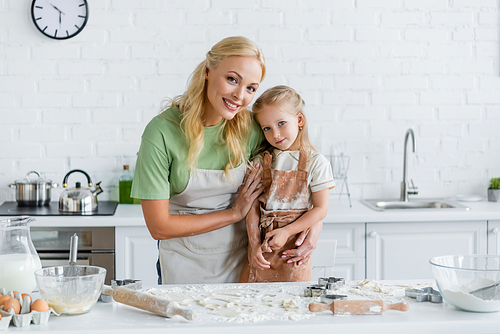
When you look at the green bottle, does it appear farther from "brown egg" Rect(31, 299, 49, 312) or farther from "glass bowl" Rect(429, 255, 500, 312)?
"glass bowl" Rect(429, 255, 500, 312)

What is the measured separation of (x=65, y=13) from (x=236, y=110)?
1.93 meters

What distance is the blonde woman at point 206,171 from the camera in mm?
1704

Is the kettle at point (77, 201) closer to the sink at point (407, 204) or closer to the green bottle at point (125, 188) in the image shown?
the green bottle at point (125, 188)

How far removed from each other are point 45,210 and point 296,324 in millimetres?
2082

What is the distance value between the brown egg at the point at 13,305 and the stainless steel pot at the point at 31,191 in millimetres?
1869

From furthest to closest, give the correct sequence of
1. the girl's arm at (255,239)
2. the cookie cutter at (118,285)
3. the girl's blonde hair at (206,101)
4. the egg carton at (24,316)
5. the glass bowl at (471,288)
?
the girl's arm at (255,239) < the girl's blonde hair at (206,101) < the cookie cutter at (118,285) < the glass bowl at (471,288) < the egg carton at (24,316)

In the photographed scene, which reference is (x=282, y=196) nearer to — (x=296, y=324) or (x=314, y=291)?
(x=314, y=291)

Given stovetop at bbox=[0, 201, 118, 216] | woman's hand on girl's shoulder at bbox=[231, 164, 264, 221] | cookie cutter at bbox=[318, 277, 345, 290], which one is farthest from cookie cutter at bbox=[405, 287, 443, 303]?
stovetop at bbox=[0, 201, 118, 216]

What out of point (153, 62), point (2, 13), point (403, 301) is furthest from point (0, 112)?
point (403, 301)

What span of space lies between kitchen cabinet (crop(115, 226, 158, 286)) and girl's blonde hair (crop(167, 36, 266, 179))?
1.02 m

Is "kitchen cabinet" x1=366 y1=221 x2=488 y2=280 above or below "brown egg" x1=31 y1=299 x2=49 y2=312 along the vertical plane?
below

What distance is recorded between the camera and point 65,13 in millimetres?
3123

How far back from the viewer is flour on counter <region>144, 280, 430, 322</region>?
4.02 feet

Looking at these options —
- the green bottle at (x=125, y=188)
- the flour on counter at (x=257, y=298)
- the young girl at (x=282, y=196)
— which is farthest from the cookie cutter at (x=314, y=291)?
the green bottle at (x=125, y=188)
